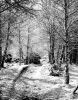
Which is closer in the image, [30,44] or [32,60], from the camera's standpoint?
[32,60]

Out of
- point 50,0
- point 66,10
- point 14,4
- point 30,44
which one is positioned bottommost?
point 30,44

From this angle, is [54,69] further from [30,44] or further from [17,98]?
[30,44]

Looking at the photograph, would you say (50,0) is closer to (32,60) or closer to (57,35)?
(57,35)

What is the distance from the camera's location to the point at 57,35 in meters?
9.83

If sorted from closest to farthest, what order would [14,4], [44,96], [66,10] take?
[14,4] < [44,96] < [66,10]

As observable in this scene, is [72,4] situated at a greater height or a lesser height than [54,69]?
greater

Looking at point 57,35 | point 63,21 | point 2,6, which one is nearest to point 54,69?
point 57,35

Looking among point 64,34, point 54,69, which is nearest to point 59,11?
point 64,34

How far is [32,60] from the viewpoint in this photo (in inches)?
934

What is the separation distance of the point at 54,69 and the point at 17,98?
7.76 m

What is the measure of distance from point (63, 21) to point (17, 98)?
6443mm

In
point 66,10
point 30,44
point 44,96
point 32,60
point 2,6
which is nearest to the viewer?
point 2,6

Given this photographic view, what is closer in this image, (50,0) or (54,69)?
(50,0)

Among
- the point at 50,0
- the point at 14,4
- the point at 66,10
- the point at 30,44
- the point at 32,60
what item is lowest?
the point at 32,60
